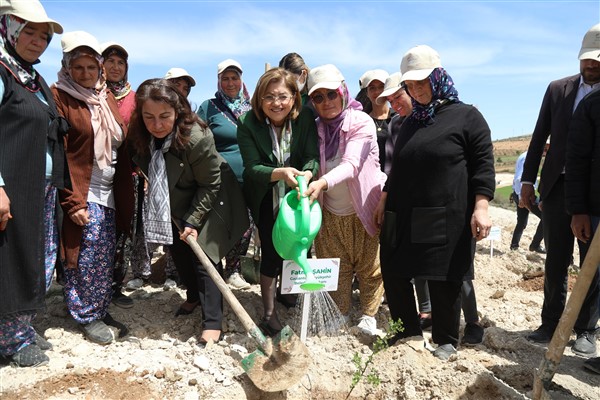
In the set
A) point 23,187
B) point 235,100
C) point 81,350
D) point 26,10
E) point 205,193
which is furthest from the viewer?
point 235,100

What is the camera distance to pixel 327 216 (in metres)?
3.70

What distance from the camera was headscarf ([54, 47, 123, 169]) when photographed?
3.12 metres

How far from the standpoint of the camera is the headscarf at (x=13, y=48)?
8.87 feet

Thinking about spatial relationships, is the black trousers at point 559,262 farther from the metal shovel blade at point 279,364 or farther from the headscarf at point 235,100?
the headscarf at point 235,100

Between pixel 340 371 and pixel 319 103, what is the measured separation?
5.73ft

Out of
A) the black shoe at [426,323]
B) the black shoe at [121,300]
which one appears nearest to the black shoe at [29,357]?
the black shoe at [121,300]

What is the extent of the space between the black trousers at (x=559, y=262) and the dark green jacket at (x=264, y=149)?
1705 mm

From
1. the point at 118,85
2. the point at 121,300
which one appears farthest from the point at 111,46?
the point at 121,300

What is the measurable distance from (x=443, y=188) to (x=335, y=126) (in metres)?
0.93

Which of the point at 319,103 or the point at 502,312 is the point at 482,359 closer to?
the point at 502,312

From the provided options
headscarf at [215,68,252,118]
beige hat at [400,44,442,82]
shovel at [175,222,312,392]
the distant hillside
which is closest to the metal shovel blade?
shovel at [175,222,312,392]

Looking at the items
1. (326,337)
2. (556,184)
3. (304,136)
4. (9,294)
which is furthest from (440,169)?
(9,294)

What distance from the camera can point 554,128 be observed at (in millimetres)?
3541

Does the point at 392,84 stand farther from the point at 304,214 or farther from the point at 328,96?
the point at 304,214
